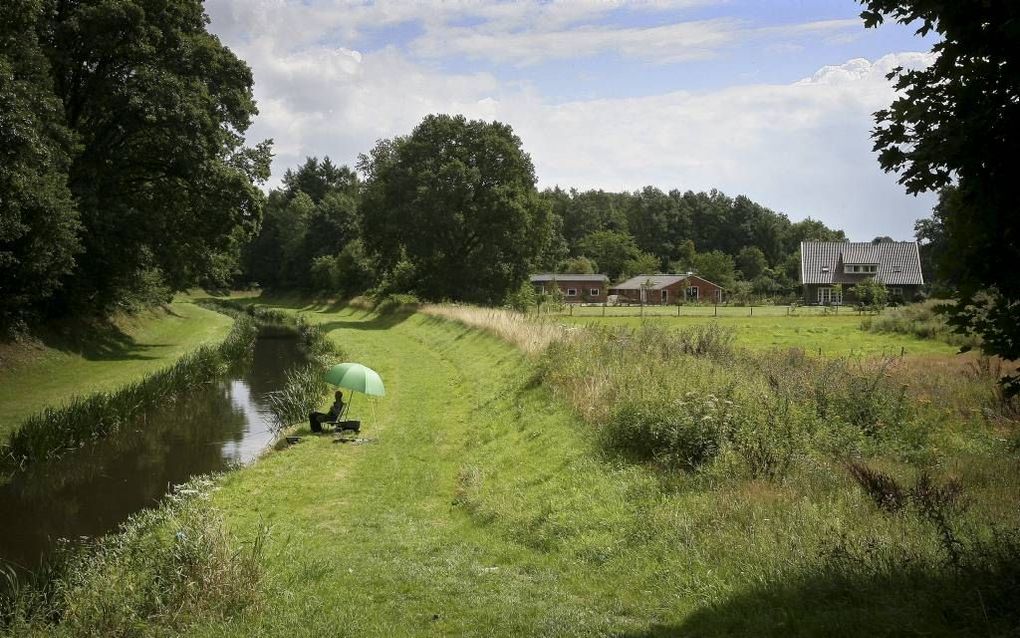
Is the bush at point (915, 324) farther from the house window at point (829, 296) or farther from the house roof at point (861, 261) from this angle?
the house roof at point (861, 261)

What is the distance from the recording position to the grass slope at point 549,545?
6379 millimetres

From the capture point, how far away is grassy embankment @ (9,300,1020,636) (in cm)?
613

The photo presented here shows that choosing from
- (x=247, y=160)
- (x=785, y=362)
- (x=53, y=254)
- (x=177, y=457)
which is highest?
(x=247, y=160)

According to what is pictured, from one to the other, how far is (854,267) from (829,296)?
18.1 ft

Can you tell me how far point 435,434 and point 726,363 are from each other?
6825mm

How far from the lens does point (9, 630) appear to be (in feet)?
24.9

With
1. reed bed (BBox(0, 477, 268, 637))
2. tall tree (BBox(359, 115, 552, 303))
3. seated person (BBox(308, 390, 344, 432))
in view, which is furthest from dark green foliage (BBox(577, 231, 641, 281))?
reed bed (BBox(0, 477, 268, 637))

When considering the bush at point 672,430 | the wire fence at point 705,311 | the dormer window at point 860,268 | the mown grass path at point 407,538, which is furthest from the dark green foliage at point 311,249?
the bush at point 672,430

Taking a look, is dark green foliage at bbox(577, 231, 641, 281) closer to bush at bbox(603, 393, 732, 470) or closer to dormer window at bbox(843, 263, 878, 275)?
dormer window at bbox(843, 263, 878, 275)

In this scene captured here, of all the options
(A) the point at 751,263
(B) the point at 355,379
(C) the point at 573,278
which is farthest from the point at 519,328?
(A) the point at 751,263

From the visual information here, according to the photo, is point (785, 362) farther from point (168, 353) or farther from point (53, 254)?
point (168, 353)

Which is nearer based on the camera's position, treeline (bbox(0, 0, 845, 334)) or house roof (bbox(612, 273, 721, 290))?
treeline (bbox(0, 0, 845, 334))

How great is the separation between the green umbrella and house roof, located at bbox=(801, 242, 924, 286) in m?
74.8

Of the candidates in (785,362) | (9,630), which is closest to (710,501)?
(9,630)
